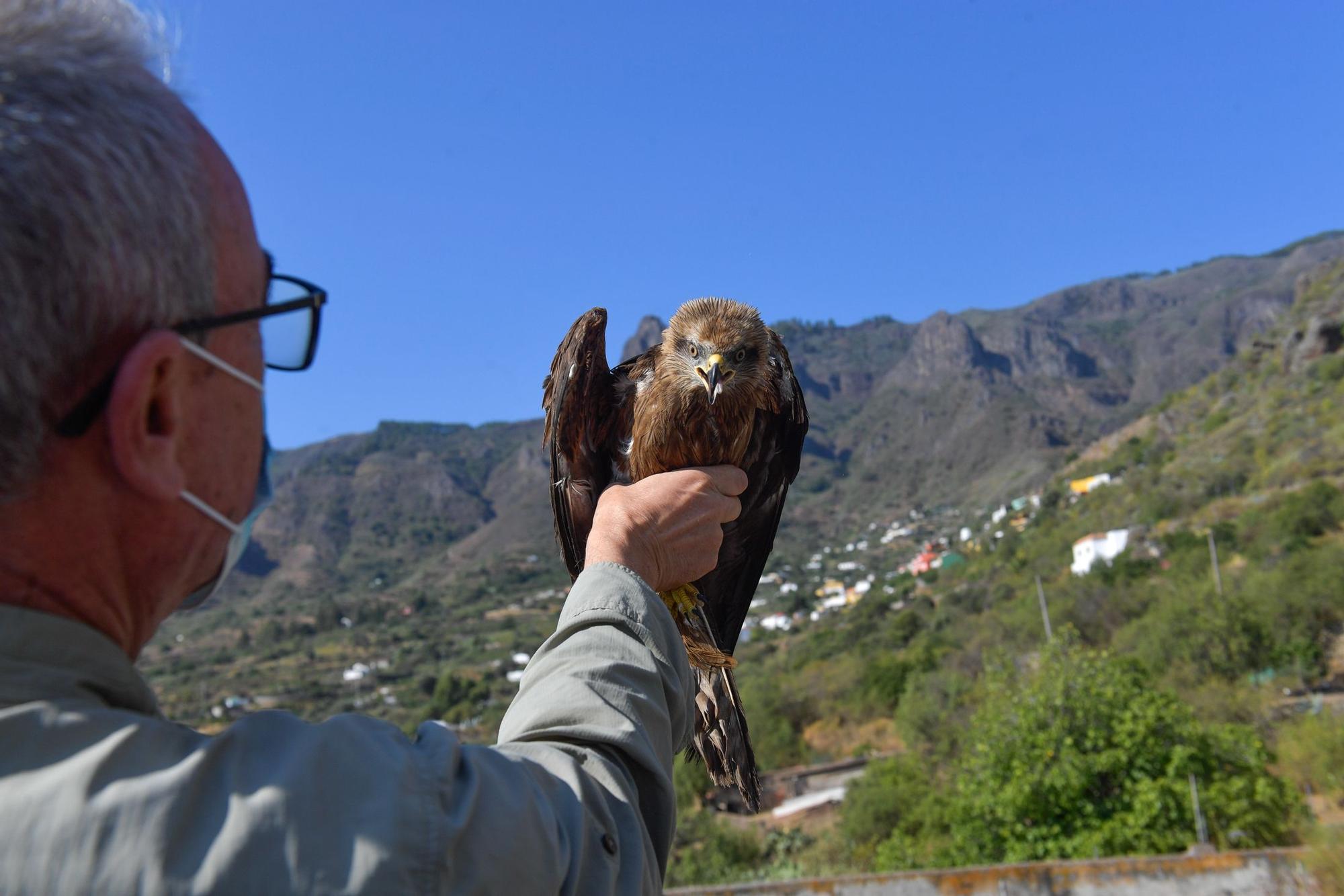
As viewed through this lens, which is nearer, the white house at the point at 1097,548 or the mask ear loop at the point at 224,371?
the mask ear loop at the point at 224,371

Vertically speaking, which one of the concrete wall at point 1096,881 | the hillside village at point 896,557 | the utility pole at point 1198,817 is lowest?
the hillside village at point 896,557

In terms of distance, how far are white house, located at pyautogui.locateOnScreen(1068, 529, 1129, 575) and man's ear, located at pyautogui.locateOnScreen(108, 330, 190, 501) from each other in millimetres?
62893

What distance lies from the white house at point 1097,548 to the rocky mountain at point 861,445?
31287 millimetres

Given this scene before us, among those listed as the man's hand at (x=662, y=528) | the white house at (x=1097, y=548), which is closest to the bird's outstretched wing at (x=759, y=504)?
the man's hand at (x=662, y=528)

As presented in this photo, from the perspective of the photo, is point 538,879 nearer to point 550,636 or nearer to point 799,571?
point 550,636

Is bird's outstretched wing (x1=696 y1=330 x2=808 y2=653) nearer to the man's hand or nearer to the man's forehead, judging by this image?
the man's hand

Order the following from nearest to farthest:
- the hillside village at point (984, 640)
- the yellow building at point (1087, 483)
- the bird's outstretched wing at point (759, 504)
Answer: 1. the bird's outstretched wing at point (759, 504)
2. the hillside village at point (984, 640)
3. the yellow building at point (1087, 483)

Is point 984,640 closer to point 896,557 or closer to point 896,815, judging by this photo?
point 896,815

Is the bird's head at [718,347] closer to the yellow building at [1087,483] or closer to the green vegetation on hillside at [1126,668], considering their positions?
the green vegetation on hillside at [1126,668]

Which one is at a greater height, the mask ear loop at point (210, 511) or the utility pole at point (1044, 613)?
the mask ear loop at point (210, 511)

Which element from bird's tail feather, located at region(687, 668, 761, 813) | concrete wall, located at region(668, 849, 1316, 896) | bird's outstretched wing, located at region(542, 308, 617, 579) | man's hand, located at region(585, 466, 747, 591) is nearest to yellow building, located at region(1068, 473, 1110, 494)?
concrete wall, located at region(668, 849, 1316, 896)

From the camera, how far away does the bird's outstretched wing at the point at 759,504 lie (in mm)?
4656

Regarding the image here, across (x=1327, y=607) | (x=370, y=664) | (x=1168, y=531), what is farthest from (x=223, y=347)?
(x=370, y=664)

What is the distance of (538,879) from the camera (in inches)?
47.0
